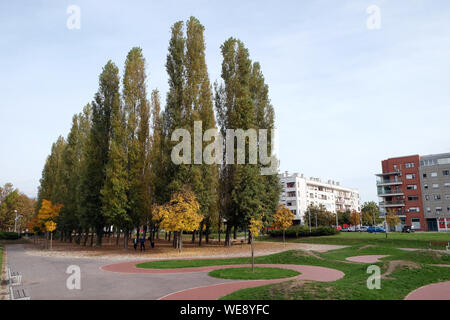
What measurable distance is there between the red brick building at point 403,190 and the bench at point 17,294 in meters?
72.4

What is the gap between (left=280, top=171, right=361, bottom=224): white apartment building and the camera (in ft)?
302

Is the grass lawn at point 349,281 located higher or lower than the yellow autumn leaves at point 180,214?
lower

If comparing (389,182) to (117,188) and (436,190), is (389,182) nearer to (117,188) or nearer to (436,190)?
(436,190)

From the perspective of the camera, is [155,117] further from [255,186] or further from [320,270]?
[320,270]

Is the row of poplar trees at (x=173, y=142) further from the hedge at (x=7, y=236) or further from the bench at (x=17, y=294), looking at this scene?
the hedge at (x=7, y=236)

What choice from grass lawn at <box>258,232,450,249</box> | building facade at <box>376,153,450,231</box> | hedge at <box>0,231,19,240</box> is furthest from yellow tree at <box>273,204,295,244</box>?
hedge at <box>0,231,19,240</box>

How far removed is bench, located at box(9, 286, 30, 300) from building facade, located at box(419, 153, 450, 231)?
76.8 m

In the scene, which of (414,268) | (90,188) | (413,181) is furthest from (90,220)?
(413,181)

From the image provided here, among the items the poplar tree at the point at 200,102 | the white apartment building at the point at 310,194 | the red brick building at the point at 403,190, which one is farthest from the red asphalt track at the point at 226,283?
the white apartment building at the point at 310,194

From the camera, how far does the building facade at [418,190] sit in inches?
2660

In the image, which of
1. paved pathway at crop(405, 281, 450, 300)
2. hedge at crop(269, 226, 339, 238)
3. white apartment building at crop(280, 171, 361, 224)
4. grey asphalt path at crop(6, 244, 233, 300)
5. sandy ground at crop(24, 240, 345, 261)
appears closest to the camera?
paved pathway at crop(405, 281, 450, 300)

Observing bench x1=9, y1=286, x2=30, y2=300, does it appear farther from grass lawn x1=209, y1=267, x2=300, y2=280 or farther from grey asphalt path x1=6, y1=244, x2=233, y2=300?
grass lawn x1=209, y1=267, x2=300, y2=280

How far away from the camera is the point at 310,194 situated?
322ft

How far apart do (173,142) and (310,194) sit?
244ft
